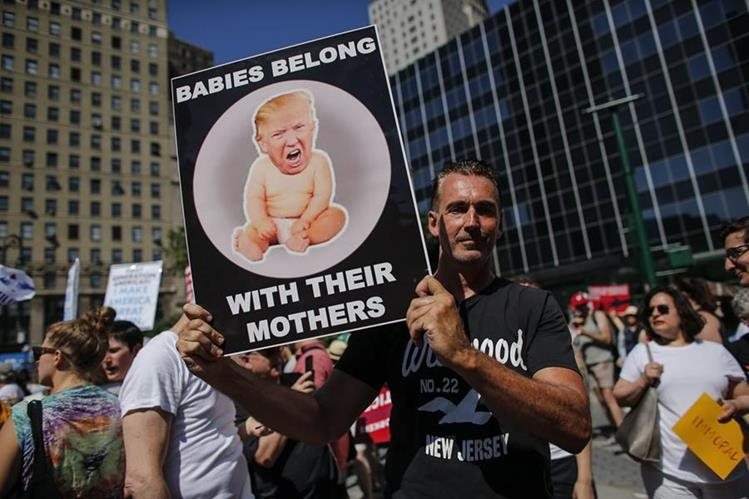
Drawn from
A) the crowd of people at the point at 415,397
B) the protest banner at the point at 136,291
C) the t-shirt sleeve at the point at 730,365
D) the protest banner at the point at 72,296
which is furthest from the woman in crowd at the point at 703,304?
the protest banner at the point at 72,296

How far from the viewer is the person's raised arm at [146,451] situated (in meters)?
2.20

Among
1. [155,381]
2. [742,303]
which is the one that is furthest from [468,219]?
[742,303]

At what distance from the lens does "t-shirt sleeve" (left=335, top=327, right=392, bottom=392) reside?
1953 mm

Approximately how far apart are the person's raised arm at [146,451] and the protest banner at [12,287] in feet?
13.4

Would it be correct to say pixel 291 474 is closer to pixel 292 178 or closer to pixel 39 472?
pixel 39 472

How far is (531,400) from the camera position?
4.51ft

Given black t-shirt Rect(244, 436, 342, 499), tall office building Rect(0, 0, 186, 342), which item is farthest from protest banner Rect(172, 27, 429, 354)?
tall office building Rect(0, 0, 186, 342)

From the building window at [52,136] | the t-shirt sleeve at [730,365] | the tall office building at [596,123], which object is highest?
the building window at [52,136]

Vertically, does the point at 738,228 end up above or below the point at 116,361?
above

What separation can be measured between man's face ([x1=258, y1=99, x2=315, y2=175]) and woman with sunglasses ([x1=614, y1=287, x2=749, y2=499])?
279 cm

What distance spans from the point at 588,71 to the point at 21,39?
59009mm

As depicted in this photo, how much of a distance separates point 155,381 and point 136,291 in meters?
6.06

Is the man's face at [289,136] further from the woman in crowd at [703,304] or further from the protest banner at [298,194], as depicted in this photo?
the woman in crowd at [703,304]

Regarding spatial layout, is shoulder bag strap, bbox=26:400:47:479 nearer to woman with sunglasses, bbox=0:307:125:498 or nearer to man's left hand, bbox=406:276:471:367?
woman with sunglasses, bbox=0:307:125:498
